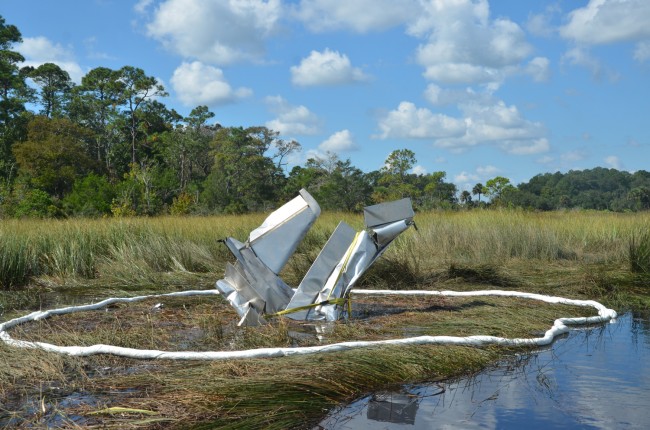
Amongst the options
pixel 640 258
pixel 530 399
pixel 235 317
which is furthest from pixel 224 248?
pixel 530 399

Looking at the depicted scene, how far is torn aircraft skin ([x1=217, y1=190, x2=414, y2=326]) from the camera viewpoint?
6102 millimetres

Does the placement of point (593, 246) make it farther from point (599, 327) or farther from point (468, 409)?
point (468, 409)

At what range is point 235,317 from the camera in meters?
6.62

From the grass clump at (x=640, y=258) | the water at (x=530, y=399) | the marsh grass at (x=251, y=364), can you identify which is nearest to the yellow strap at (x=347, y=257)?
the marsh grass at (x=251, y=364)

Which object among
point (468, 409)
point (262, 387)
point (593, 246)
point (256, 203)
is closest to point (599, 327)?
point (468, 409)

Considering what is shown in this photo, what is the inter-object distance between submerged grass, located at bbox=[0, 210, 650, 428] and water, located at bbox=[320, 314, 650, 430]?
21 centimetres

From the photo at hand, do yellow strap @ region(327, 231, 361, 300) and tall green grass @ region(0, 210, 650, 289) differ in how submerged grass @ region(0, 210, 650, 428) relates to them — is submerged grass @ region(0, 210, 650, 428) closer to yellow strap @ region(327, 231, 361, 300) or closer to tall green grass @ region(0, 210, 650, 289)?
tall green grass @ region(0, 210, 650, 289)

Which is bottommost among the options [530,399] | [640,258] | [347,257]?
[530,399]

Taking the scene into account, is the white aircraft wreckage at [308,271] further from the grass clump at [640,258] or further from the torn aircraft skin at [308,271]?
the grass clump at [640,258]

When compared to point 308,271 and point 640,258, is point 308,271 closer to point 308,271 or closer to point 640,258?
point 308,271

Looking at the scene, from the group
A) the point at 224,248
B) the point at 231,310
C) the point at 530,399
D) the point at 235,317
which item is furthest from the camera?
the point at 224,248

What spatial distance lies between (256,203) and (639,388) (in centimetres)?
3134

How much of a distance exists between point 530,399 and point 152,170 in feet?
104

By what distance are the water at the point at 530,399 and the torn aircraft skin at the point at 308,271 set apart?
5.60ft
